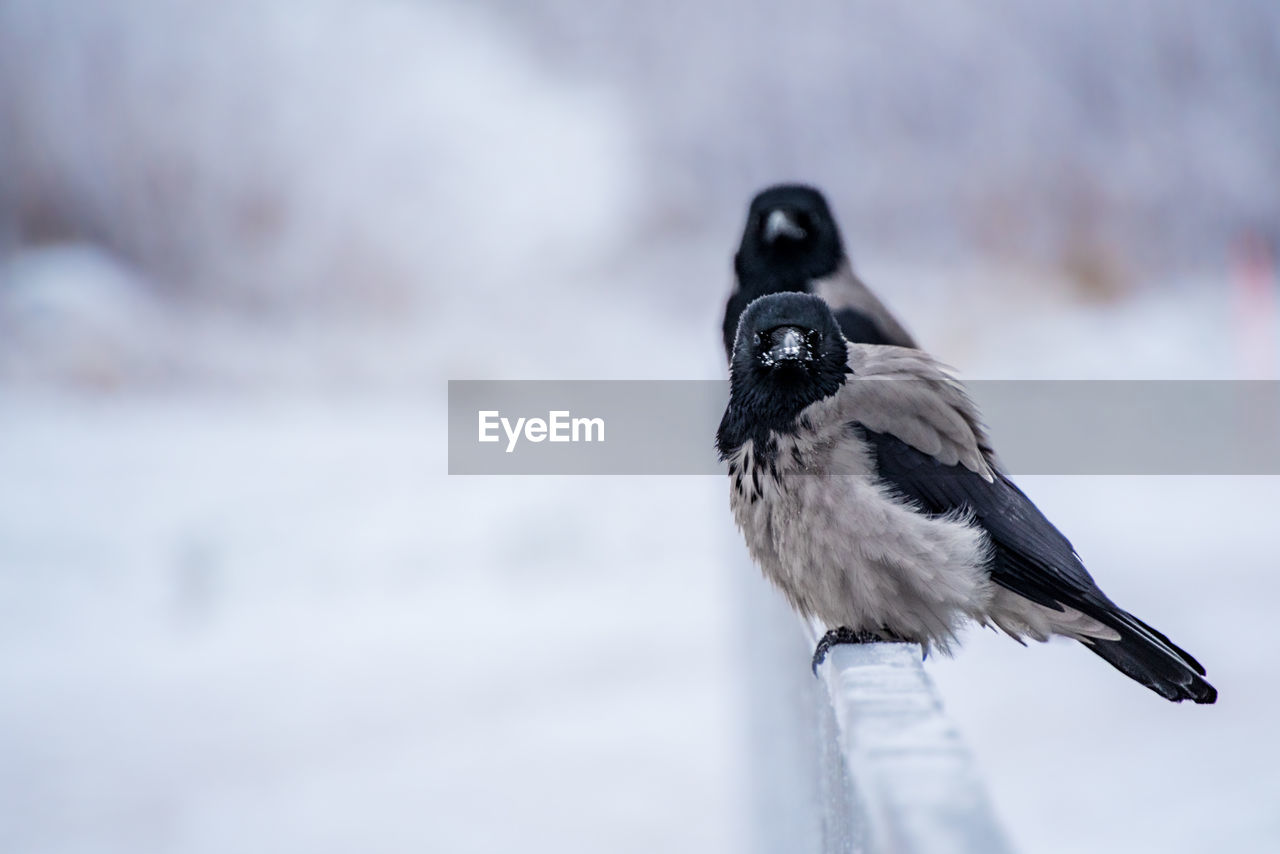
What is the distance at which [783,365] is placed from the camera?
113cm

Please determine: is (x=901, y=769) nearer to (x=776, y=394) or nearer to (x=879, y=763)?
(x=879, y=763)

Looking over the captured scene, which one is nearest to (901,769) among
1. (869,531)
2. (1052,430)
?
(869,531)

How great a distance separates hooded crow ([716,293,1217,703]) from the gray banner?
11.5 ft

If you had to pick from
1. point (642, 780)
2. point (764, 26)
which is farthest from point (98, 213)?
point (642, 780)

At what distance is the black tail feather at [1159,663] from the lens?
1088mm

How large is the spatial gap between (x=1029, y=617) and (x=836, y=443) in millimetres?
282

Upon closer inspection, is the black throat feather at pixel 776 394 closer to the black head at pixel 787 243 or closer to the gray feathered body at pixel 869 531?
the gray feathered body at pixel 869 531

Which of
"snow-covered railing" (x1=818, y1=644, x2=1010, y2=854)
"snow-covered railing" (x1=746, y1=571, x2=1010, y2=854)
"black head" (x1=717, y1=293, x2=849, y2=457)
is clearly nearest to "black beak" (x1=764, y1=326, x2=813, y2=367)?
"black head" (x1=717, y1=293, x2=849, y2=457)

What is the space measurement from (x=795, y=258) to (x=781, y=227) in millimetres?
59

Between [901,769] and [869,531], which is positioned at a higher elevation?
[869,531]

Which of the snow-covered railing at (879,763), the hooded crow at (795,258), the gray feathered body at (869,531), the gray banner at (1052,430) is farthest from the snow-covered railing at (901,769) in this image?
the gray banner at (1052,430)

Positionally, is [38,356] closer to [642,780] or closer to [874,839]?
[642,780]

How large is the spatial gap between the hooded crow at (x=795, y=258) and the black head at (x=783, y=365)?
64cm

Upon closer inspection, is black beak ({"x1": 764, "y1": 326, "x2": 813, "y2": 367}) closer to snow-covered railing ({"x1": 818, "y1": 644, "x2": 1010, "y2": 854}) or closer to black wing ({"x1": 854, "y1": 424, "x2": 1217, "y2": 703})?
black wing ({"x1": 854, "y1": 424, "x2": 1217, "y2": 703})
